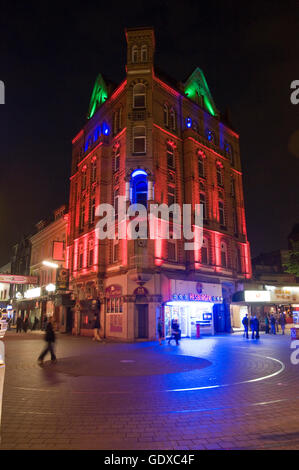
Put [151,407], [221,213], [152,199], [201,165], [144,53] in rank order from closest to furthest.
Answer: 1. [151,407]
2. [152,199]
3. [144,53]
4. [201,165]
5. [221,213]

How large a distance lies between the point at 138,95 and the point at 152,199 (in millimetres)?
11286

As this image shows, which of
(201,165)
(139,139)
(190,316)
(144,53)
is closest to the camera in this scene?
(190,316)

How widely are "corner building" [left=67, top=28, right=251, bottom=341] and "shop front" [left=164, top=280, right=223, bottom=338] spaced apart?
0.30 ft

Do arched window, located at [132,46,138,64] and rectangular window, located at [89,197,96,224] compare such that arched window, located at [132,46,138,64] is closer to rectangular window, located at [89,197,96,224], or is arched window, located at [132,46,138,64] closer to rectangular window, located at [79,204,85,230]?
rectangular window, located at [89,197,96,224]

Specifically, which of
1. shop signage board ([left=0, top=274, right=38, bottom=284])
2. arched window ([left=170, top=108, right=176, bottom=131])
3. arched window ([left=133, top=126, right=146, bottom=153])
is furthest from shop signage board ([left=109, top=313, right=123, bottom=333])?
shop signage board ([left=0, top=274, right=38, bottom=284])

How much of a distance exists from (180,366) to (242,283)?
80.1 ft

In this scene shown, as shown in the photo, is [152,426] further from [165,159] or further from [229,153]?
[229,153]

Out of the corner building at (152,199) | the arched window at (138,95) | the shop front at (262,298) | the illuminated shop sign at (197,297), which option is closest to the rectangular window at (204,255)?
the corner building at (152,199)

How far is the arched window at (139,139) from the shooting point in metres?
28.8

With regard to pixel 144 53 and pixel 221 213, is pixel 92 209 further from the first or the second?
pixel 144 53

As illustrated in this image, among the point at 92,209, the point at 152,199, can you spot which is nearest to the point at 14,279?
the point at 92,209

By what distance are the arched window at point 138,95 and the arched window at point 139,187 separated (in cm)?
734

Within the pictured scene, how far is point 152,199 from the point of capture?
26750mm

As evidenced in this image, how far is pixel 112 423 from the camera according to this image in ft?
19.1
